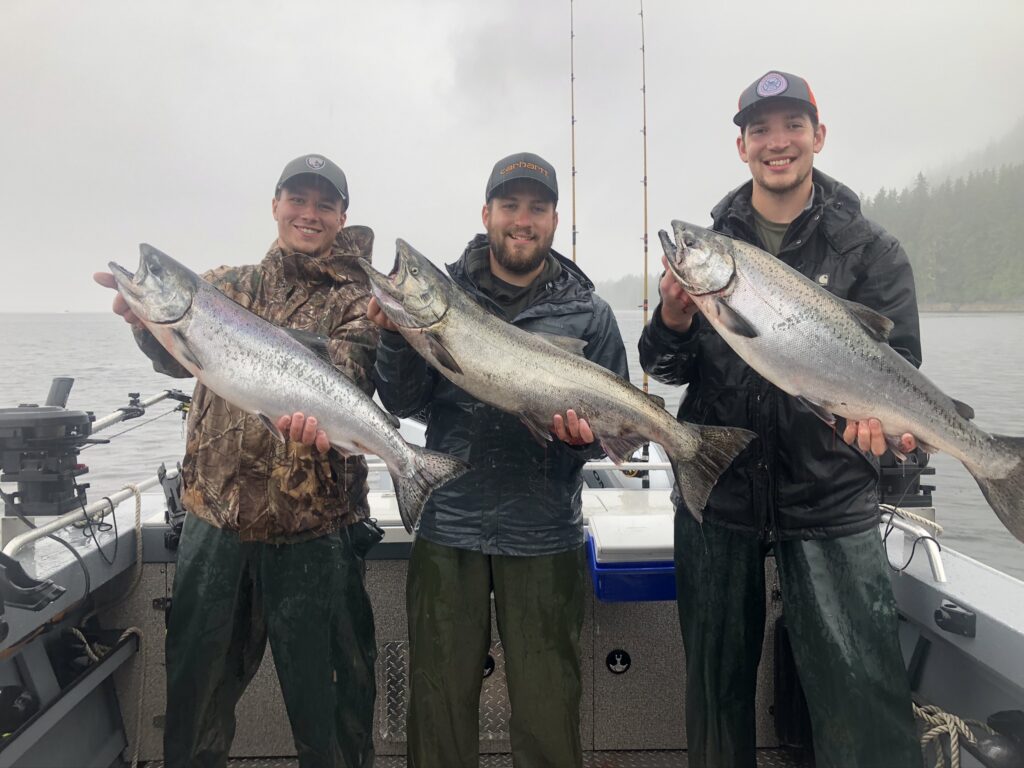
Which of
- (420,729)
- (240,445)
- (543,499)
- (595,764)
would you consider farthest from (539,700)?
(240,445)

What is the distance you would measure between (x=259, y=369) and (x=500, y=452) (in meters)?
1.14

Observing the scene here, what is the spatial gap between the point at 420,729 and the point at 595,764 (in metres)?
1.55

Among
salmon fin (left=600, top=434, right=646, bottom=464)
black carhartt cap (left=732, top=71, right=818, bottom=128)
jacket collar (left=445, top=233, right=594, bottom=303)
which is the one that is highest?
black carhartt cap (left=732, top=71, right=818, bottom=128)

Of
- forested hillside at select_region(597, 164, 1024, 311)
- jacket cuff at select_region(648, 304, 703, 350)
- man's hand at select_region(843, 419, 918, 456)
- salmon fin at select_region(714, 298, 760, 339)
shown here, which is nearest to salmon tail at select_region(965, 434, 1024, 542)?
man's hand at select_region(843, 419, 918, 456)

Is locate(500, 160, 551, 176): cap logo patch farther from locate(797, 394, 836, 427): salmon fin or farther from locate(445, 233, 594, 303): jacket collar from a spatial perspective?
locate(797, 394, 836, 427): salmon fin

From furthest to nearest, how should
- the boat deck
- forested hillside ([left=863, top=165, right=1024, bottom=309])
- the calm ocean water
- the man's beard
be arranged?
1. forested hillside ([left=863, top=165, right=1024, bottom=309])
2. the calm ocean water
3. the boat deck
4. the man's beard

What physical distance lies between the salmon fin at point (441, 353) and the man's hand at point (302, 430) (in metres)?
0.63

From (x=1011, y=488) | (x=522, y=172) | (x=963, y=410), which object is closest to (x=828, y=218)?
(x=963, y=410)

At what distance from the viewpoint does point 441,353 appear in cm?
284

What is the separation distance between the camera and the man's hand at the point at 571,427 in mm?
2930

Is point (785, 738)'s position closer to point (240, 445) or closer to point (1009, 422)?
point (240, 445)

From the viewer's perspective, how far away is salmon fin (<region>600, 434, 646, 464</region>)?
3.00m

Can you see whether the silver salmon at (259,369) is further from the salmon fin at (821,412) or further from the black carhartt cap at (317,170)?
the salmon fin at (821,412)

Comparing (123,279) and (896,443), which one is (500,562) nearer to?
(896,443)
